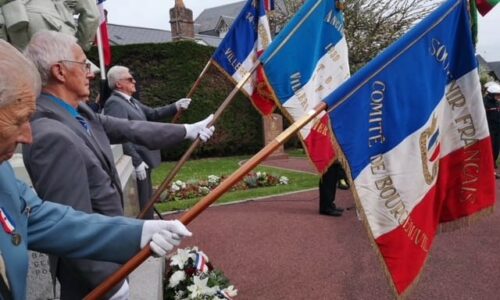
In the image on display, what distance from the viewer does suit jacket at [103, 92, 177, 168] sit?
4.43 meters

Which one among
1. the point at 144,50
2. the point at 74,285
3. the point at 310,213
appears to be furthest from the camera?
the point at 144,50

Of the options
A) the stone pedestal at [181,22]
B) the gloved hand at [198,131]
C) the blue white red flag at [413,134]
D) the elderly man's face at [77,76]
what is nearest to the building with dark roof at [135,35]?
the stone pedestal at [181,22]

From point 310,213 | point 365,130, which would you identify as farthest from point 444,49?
point 310,213

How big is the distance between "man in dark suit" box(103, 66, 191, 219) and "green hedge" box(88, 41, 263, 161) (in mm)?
8371

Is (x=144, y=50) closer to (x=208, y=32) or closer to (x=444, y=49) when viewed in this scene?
(x=444, y=49)

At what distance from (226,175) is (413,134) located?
8391mm

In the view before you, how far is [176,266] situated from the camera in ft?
11.4

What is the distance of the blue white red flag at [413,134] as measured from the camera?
2182 mm

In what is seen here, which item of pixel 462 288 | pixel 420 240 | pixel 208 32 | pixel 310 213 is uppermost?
pixel 420 240

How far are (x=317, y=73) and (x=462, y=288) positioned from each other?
2.27 meters

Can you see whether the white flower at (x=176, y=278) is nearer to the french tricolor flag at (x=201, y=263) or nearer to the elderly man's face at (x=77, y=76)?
the french tricolor flag at (x=201, y=263)

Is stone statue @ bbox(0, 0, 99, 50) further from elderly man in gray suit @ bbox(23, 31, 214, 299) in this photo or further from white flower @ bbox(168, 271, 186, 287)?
white flower @ bbox(168, 271, 186, 287)

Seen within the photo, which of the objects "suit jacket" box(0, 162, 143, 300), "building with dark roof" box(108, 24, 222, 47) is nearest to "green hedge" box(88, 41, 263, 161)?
"suit jacket" box(0, 162, 143, 300)

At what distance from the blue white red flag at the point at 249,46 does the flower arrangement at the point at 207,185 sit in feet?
14.7
